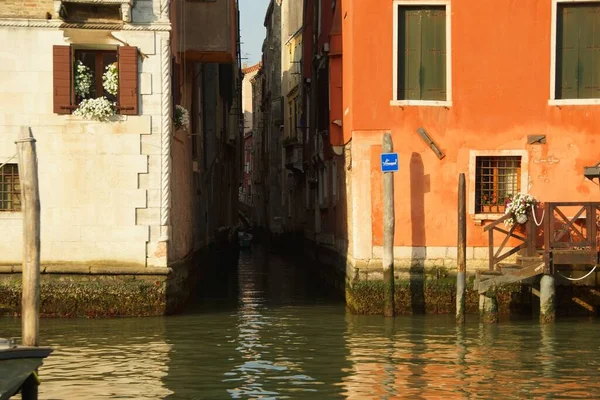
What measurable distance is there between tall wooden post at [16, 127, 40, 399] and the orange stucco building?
7.57 metres

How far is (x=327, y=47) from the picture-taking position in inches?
995

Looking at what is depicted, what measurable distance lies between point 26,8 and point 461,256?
7897mm

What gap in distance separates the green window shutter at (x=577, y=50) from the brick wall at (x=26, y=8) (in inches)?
329

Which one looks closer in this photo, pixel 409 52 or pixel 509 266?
pixel 509 266

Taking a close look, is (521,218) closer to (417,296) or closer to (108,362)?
(417,296)

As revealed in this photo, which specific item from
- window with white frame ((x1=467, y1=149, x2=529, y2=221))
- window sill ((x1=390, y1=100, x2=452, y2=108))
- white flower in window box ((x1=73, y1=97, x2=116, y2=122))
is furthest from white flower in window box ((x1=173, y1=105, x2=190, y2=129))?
window with white frame ((x1=467, y1=149, x2=529, y2=221))

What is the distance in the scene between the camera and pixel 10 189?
18.2 meters

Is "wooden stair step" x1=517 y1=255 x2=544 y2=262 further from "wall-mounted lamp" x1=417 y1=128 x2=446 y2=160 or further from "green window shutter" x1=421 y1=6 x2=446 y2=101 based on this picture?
"green window shutter" x1=421 y1=6 x2=446 y2=101

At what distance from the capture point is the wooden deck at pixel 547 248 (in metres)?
17.0

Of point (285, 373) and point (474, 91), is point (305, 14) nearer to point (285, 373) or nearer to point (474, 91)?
point (474, 91)

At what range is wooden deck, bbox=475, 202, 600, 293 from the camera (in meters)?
17.0

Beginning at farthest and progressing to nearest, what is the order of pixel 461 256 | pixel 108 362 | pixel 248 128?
1. pixel 248 128
2. pixel 461 256
3. pixel 108 362

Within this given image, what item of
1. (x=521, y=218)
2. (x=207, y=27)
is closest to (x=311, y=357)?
(x=521, y=218)

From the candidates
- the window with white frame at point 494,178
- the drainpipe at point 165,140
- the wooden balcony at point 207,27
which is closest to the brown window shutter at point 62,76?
the drainpipe at point 165,140
